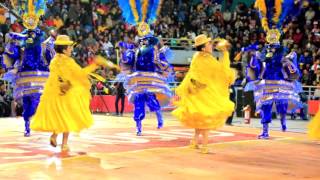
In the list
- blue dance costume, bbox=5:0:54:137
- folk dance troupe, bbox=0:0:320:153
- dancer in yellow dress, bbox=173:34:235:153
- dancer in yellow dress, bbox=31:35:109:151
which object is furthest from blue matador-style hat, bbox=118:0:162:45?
dancer in yellow dress, bbox=31:35:109:151

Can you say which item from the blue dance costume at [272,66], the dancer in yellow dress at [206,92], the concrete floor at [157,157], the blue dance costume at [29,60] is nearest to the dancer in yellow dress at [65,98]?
the concrete floor at [157,157]

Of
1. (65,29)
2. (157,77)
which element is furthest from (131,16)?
(65,29)

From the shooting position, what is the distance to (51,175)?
5.64 m

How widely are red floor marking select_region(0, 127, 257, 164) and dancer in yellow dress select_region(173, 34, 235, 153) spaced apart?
33.3 inches

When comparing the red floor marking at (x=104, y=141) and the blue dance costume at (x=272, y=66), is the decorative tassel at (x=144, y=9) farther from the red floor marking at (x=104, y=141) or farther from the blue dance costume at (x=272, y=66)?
the red floor marking at (x=104, y=141)

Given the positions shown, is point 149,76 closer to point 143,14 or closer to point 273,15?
point 143,14

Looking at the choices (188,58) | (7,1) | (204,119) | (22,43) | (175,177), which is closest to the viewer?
(175,177)

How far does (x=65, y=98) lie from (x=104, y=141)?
67.6 inches

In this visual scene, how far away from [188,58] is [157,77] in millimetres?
10579

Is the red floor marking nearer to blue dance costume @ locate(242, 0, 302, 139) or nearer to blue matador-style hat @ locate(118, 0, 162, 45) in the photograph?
blue dance costume @ locate(242, 0, 302, 139)

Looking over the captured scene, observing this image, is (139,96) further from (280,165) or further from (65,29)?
(65,29)

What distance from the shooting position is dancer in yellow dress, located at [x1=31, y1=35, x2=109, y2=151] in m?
7.04

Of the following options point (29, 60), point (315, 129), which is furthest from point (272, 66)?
point (29, 60)

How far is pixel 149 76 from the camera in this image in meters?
9.96
